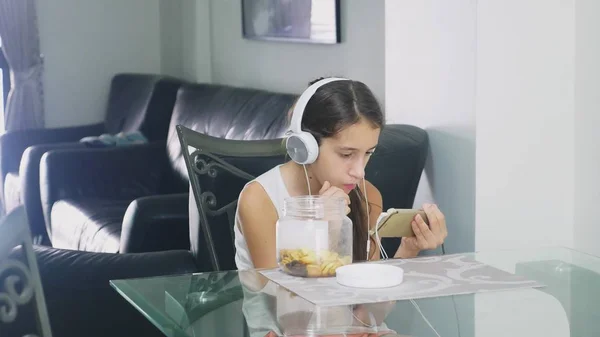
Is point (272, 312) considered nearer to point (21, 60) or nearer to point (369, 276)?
point (369, 276)

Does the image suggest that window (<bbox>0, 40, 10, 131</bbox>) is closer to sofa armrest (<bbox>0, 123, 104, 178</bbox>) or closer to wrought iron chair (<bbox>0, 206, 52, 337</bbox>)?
sofa armrest (<bbox>0, 123, 104, 178</bbox>)

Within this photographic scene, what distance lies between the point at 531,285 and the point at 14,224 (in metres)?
0.85

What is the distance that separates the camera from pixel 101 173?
15.8ft

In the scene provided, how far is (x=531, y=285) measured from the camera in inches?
66.3

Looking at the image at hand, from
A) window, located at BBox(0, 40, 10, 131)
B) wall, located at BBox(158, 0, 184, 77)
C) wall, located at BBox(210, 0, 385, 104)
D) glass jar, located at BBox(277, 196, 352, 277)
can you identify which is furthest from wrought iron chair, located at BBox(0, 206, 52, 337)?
window, located at BBox(0, 40, 10, 131)

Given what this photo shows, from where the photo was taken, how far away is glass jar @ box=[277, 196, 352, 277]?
5.49 feet

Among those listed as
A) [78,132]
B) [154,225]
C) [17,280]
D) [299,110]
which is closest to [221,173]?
[299,110]

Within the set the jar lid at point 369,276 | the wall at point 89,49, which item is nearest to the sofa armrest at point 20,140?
the wall at point 89,49

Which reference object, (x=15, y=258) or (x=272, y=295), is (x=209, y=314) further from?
(x=15, y=258)

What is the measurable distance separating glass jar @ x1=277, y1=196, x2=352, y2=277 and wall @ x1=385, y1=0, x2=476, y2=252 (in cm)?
78

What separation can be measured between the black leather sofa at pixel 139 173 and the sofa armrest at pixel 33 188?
0.15 m

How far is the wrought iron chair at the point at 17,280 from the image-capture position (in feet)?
4.41

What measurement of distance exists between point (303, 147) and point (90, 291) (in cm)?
96

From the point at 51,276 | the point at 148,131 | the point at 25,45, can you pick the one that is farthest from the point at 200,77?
the point at 51,276
